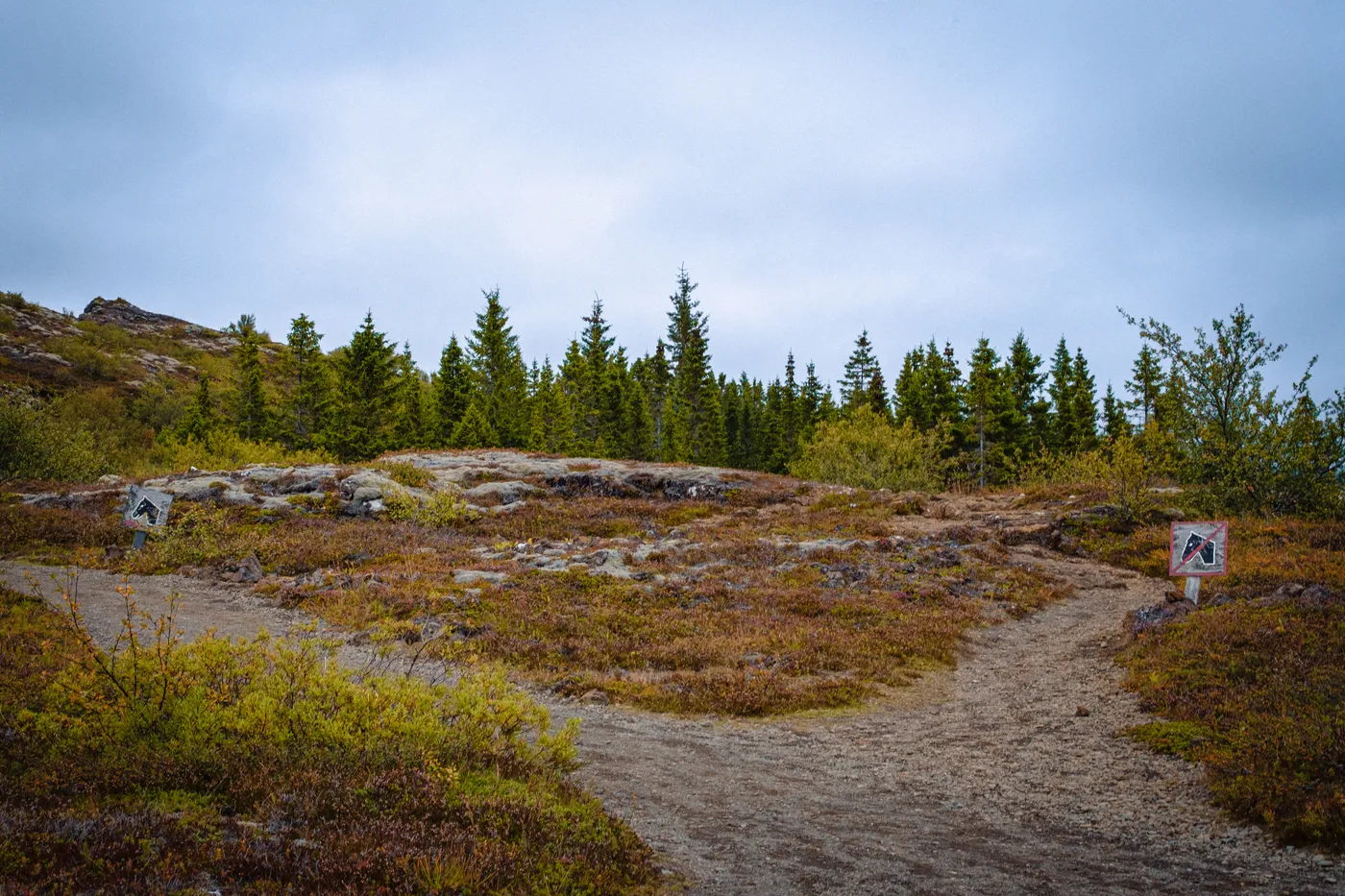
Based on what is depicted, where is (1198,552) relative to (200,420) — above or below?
below

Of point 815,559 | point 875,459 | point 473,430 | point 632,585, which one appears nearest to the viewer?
point 632,585

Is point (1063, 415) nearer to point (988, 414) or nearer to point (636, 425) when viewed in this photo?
point (988, 414)

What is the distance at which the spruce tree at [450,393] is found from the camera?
57125 millimetres

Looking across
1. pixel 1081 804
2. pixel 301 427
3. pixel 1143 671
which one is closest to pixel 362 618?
pixel 1081 804

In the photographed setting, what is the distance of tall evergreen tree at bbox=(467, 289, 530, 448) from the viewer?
63.1 meters

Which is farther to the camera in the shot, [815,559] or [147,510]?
[815,559]

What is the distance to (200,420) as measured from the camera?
52.8 m

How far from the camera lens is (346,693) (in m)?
6.68

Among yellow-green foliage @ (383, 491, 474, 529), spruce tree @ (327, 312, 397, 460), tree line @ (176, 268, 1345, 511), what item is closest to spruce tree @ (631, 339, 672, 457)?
tree line @ (176, 268, 1345, 511)

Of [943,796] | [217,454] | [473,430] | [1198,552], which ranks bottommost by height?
[943,796]

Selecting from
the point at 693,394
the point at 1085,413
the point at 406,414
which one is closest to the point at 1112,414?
the point at 1085,413

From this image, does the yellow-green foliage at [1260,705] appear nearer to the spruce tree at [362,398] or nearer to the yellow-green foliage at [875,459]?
the yellow-green foliage at [875,459]

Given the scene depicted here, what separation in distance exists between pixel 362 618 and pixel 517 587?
12.6 ft

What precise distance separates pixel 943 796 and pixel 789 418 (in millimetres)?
80123
